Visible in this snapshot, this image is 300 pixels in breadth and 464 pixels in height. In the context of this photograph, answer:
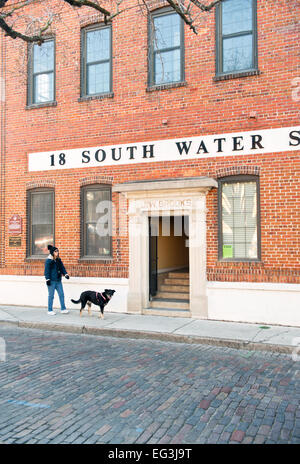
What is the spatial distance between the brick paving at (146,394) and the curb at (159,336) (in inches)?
6.6

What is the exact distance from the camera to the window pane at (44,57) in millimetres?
12328

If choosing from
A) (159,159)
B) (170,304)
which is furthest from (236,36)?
(170,304)

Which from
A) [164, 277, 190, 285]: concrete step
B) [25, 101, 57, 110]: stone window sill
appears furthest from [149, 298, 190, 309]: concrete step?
[25, 101, 57, 110]: stone window sill

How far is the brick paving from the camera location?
13.5ft

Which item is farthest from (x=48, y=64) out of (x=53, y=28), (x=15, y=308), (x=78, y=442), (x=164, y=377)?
(x=78, y=442)

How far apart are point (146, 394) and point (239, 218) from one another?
18.4 feet

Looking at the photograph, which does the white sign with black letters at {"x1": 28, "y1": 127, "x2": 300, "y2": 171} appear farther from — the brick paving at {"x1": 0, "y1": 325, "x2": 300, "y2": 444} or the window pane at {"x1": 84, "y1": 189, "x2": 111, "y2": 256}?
the brick paving at {"x1": 0, "y1": 325, "x2": 300, "y2": 444}

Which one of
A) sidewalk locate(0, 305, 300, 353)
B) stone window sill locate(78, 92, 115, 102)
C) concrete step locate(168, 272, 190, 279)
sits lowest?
sidewalk locate(0, 305, 300, 353)

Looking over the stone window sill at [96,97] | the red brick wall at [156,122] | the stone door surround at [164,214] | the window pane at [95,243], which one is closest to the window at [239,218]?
the red brick wall at [156,122]

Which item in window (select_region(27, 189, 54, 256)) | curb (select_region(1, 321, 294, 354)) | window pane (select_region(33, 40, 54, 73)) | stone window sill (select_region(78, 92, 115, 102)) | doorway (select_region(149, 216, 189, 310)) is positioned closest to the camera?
curb (select_region(1, 321, 294, 354))

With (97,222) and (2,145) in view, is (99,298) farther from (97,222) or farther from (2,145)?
(2,145)

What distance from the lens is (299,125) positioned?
910cm

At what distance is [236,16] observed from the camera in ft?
32.6

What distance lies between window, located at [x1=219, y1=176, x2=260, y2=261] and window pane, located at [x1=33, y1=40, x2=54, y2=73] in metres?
6.63
